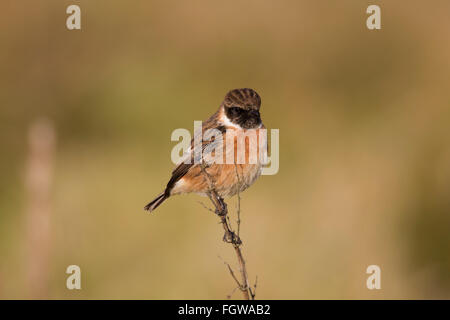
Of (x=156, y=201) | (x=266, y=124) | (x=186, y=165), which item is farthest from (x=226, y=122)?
(x=266, y=124)

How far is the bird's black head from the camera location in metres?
4.14

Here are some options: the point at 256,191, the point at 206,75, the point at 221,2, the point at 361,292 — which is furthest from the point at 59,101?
the point at 361,292

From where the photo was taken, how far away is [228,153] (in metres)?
4.48

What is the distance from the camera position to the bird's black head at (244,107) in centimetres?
414

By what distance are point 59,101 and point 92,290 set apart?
384cm

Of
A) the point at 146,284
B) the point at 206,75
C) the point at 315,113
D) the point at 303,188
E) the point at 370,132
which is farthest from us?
the point at 206,75

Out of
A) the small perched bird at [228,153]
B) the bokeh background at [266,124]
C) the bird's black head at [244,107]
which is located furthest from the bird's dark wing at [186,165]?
the bokeh background at [266,124]

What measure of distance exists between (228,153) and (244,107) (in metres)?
0.44

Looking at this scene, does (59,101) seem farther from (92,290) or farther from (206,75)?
(92,290)

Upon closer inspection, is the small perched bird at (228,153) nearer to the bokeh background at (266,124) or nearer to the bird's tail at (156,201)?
the bird's tail at (156,201)

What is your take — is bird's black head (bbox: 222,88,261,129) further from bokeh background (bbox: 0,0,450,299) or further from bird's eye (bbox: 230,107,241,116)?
bokeh background (bbox: 0,0,450,299)

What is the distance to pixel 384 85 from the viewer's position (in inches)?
320

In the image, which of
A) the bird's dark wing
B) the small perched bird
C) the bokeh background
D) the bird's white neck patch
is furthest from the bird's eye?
the bokeh background

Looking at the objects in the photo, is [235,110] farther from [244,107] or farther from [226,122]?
[226,122]
